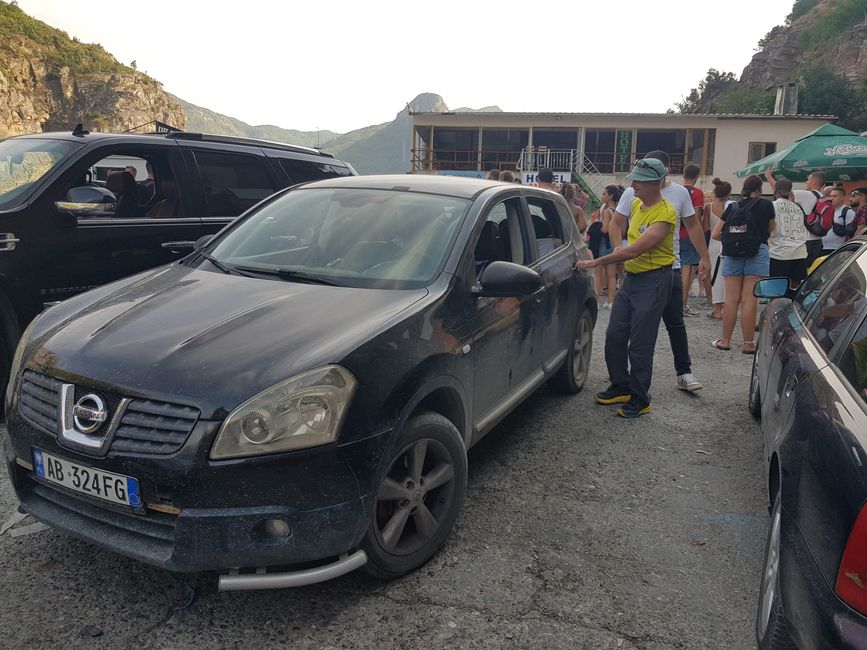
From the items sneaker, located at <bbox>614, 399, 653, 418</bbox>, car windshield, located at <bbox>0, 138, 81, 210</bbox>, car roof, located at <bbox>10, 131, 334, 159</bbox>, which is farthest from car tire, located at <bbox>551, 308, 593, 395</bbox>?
car windshield, located at <bbox>0, 138, 81, 210</bbox>

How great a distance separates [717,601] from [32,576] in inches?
108

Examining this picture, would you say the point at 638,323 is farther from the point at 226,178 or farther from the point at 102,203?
the point at 102,203

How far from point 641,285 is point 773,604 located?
3049mm

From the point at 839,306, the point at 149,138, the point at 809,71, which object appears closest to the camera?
the point at 839,306

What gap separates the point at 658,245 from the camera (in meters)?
4.70

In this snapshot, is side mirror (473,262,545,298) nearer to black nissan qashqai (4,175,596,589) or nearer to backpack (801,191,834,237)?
black nissan qashqai (4,175,596,589)

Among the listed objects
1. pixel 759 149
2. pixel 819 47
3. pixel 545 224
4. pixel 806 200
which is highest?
pixel 819 47

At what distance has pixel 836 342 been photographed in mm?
2379

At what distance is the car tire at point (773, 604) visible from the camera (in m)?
1.91

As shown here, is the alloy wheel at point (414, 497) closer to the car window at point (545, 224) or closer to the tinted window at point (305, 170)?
the car window at point (545, 224)

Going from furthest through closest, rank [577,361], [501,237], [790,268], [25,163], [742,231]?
[790,268]
[742,231]
[577,361]
[25,163]
[501,237]

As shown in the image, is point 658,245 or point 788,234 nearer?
point 658,245

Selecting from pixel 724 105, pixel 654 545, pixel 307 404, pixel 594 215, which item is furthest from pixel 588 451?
pixel 724 105

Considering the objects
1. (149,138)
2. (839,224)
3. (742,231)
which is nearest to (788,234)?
(742,231)
